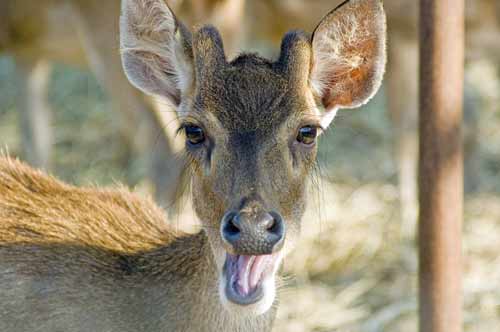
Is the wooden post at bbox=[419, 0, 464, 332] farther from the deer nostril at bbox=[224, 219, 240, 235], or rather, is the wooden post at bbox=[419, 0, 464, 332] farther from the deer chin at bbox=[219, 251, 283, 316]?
the deer nostril at bbox=[224, 219, 240, 235]

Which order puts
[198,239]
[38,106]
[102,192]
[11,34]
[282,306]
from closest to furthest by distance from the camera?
1. [198,239]
2. [102,192]
3. [282,306]
4. [11,34]
5. [38,106]

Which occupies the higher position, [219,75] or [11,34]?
[11,34]

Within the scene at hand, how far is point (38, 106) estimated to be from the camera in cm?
875

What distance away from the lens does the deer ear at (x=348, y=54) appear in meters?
3.96

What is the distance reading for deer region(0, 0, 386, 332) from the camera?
3705mm

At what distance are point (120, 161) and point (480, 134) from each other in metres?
3.21

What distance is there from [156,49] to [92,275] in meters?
0.94

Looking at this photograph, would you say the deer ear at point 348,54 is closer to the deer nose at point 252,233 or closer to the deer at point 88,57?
the deer nose at point 252,233

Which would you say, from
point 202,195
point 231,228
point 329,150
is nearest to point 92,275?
point 202,195

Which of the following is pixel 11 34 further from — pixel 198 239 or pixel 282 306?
pixel 198 239

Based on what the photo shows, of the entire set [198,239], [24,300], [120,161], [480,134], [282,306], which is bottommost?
[24,300]

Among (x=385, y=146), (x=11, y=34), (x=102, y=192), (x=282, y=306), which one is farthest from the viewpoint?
(x=385, y=146)

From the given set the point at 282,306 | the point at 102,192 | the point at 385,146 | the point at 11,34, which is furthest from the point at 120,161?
the point at 102,192

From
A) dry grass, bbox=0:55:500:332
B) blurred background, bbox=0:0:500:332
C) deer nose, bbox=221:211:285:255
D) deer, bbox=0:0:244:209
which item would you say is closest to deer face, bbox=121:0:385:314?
deer nose, bbox=221:211:285:255
